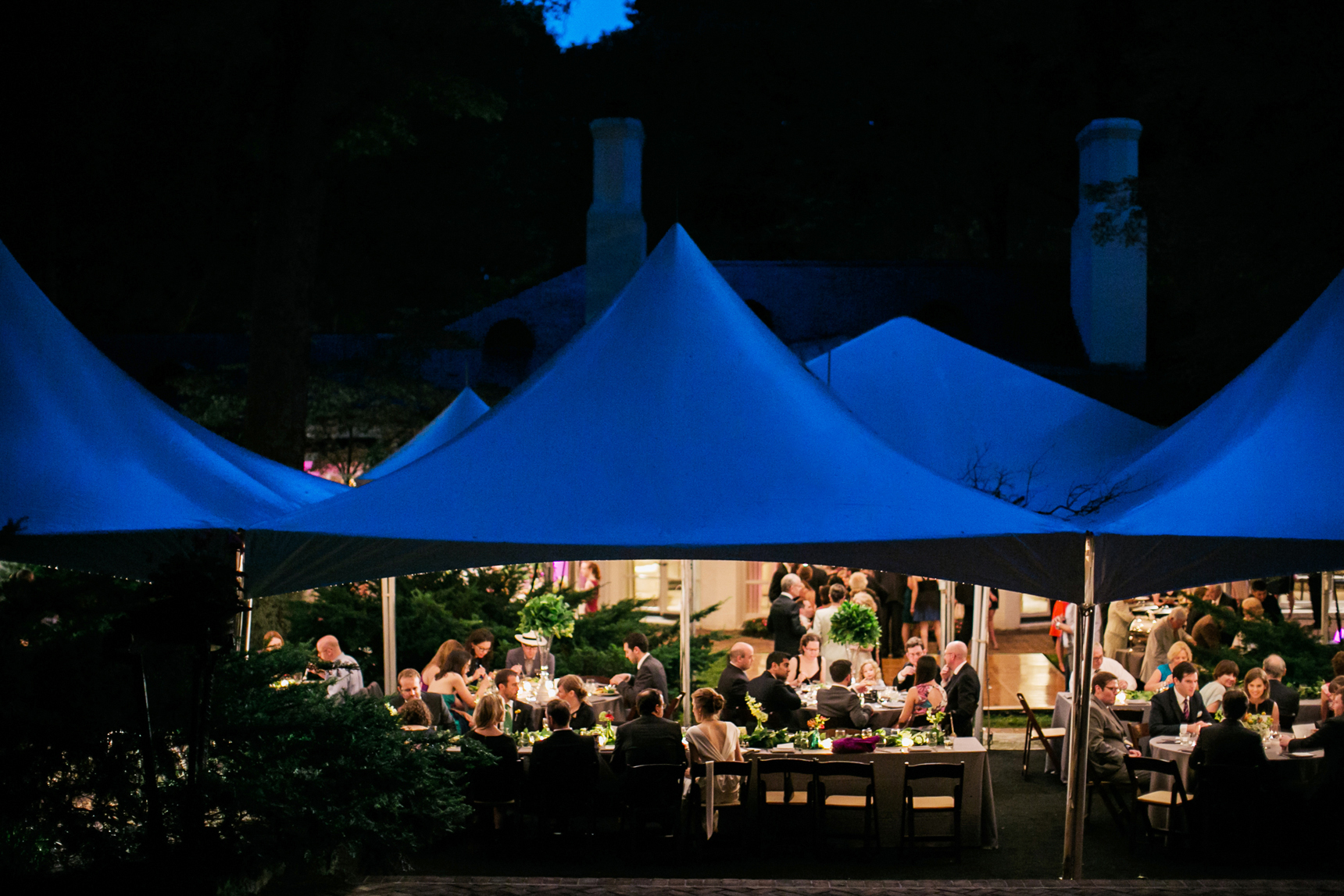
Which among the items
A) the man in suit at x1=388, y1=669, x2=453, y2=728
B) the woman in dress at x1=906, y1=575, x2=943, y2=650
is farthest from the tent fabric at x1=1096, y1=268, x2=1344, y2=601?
the woman in dress at x1=906, y1=575, x2=943, y2=650

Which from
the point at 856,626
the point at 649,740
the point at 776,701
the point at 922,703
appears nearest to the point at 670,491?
the point at 649,740

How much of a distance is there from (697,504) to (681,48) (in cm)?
2965

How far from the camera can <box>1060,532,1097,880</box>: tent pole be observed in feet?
20.4

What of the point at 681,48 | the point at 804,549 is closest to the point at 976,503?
the point at 804,549

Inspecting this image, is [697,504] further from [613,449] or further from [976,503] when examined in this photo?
[976,503]

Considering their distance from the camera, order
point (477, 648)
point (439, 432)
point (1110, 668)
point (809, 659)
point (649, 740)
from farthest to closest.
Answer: point (439, 432) → point (809, 659) → point (477, 648) → point (1110, 668) → point (649, 740)

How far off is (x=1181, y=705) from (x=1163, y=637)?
259 cm

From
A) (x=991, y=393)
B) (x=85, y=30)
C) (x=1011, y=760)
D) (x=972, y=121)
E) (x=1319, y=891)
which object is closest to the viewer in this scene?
(x=1319, y=891)

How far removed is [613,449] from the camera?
21.5 ft

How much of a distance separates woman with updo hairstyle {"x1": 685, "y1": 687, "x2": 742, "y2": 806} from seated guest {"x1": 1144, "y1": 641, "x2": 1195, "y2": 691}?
3.84 metres

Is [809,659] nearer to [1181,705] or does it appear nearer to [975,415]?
[975,415]

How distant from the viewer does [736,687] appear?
32.2 ft

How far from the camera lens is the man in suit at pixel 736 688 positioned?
969cm

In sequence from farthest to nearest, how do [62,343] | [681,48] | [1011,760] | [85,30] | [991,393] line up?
[681,48]
[85,30]
[1011,760]
[991,393]
[62,343]
